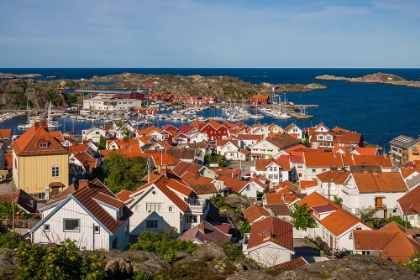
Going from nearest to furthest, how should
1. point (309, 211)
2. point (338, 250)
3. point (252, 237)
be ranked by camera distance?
point (252, 237) < point (338, 250) < point (309, 211)

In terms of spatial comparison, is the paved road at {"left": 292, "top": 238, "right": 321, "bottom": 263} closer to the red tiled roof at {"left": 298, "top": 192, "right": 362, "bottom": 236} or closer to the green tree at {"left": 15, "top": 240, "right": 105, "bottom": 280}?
the red tiled roof at {"left": 298, "top": 192, "right": 362, "bottom": 236}

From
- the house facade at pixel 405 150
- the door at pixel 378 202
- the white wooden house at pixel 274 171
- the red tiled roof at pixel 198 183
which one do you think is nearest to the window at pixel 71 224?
the red tiled roof at pixel 198 183

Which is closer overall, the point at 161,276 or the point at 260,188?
the point at 161,276

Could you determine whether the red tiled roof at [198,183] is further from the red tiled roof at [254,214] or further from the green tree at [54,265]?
the green tree at [54,265]

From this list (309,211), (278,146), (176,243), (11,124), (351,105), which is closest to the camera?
(176,243)

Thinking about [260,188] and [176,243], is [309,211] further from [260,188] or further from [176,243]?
[176,243]

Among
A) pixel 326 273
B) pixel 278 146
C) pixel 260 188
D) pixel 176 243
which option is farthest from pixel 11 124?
pixel 326 273

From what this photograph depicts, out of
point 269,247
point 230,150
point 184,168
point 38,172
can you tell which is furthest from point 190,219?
point 230,150
